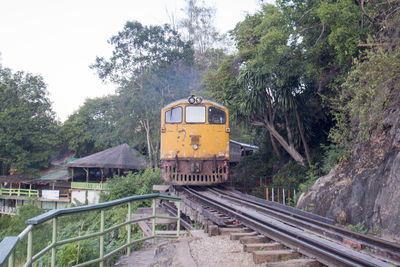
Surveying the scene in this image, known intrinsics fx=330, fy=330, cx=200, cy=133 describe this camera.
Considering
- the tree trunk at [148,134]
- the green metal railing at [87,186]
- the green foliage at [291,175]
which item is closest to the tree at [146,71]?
the tree trunk at [148,134]

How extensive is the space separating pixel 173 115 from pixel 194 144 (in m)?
1.31

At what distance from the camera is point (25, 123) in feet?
91.0

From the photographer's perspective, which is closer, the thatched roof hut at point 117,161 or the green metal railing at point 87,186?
the green metal railing at point 87,186

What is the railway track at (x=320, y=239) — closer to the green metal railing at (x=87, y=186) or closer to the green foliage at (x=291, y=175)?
the green foliage at (x=291, y=175)

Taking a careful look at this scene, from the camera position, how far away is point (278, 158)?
19.6 meters

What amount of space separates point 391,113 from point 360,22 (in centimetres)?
412

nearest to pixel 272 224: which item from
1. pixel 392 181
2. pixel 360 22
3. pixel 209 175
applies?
pixel 392 181

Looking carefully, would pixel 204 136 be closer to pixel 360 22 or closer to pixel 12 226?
pixel 360 22

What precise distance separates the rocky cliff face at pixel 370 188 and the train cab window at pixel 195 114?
14.2 feet

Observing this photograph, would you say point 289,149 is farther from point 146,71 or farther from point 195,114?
point 146,71

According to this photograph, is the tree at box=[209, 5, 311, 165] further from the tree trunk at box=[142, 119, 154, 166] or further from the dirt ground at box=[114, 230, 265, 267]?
the dirt ground at box=[114, 230, 265, 267]

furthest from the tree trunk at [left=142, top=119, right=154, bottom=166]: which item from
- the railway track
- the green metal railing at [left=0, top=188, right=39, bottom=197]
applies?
the railway track

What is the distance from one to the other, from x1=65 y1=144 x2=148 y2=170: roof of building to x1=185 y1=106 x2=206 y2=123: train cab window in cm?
1441

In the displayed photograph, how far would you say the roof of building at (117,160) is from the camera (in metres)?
25.0
